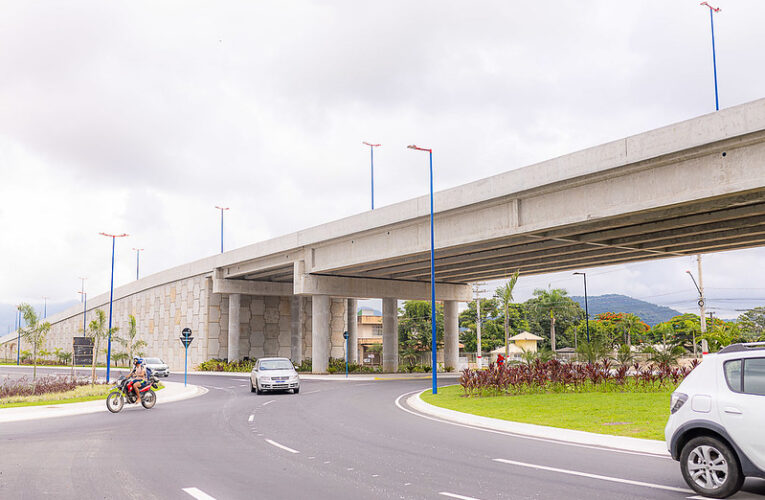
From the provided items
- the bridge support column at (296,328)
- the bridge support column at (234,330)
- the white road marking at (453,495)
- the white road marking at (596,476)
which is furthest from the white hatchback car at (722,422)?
the bridge support column at (296,328)

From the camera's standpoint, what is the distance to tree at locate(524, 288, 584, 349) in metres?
91.3

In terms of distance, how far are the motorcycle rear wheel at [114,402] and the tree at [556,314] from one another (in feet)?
250

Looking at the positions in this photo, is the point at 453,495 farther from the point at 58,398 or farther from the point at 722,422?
the point at 58,398

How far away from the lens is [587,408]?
60.2 ft

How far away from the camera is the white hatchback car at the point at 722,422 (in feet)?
24.3

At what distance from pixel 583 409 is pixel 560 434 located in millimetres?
4775

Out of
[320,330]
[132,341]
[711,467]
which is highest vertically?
[320,330]

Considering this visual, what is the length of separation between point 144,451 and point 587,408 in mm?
11909

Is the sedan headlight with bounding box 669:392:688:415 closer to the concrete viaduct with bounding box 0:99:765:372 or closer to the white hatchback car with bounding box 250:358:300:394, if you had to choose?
the concrete viaduct with bounding box 0:99:765:372

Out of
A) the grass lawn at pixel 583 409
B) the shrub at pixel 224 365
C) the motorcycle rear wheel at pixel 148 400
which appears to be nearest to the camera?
the grass lawn at pixel 583 409

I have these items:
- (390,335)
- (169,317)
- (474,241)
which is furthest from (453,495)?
(169,317)

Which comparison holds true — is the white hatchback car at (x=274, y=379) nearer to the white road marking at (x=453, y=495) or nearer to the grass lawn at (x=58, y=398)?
the grass lawn at (x=58, y=398)

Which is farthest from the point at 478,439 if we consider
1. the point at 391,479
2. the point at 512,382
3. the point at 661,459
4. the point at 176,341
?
the point at 176,341

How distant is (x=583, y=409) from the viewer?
59.5ft
